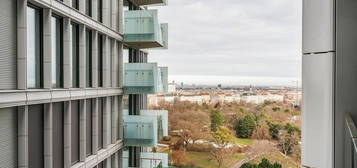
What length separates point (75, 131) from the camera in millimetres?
8945

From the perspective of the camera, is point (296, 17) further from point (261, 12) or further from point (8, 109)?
point (8, 109)

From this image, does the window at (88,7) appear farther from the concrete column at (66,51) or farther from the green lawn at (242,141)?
the green lawn at (242,141)

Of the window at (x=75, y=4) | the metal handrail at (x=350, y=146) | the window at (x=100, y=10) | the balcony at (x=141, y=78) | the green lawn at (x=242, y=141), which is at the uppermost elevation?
the window at (x=100, y=10)

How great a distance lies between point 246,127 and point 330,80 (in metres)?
18.4

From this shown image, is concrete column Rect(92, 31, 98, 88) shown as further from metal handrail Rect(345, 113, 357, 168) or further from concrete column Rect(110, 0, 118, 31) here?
metal handrail Rect(345, 113, 357, 168)

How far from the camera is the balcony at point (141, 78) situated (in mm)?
12219

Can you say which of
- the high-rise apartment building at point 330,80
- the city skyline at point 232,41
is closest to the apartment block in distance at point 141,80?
the city skyline at point 232,41

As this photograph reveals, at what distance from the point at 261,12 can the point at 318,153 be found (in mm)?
21501

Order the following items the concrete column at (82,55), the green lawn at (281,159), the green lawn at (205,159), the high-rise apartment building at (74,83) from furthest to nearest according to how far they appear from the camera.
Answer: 1. the green lawn at (205,159)
2. the green lawn at (281,159)
3. the concrete column at (82,55)
4. the high-rise apartment building at (74,83)

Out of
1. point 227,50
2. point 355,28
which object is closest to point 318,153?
point 355,28

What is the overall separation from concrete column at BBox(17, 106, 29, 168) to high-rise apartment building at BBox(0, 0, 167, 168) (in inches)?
0.6

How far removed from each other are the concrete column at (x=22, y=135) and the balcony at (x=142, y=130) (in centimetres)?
618

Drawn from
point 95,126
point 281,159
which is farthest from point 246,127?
point 95,126

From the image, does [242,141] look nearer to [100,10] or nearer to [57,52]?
[100,10]
